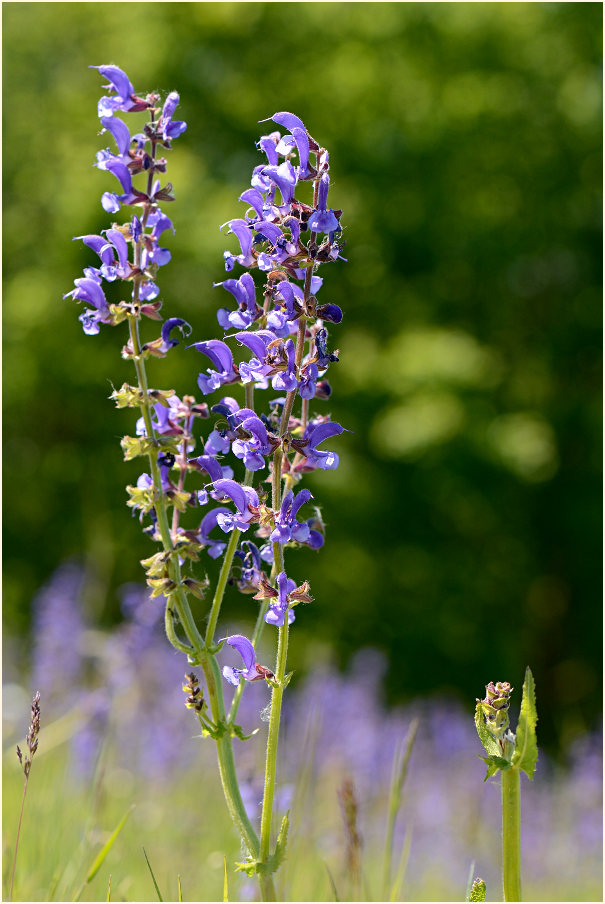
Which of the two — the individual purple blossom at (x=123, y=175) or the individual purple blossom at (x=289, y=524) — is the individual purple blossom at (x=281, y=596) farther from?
the individual purple blossom at (x=123, y=175)

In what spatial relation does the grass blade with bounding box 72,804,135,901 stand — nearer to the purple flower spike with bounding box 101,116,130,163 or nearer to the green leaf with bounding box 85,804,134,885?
the green leaf with bounding box 85,804,134,885

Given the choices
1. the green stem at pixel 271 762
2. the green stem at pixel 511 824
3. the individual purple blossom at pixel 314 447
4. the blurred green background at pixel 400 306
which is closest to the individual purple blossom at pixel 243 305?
the individual purple blossom at pixel 314 447

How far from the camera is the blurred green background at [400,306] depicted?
9.48 metres

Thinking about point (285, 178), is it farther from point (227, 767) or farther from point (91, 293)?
point (227, 767)

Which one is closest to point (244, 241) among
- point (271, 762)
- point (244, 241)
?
point (244, 241)

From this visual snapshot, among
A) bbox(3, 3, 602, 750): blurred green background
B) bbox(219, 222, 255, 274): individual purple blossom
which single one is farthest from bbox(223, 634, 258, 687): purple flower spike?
bbox(3, 3, 602, 750): blurred green background

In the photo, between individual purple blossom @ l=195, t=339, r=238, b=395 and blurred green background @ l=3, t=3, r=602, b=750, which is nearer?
individual purple blossom @ l=195, t=339, r=238, b=395

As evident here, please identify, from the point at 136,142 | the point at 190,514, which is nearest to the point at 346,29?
the point at 190,514

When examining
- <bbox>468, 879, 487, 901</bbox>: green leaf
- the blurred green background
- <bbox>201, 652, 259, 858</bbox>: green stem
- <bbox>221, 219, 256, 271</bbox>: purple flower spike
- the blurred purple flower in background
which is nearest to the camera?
<bbox>468, 879, 487, 901</bbox>: green leaf

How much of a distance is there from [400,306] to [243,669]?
29.8 feet

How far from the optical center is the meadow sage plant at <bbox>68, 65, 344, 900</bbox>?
4.35ft

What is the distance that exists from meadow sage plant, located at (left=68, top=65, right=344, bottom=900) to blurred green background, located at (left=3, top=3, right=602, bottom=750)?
7540 mm

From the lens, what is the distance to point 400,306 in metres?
10.2

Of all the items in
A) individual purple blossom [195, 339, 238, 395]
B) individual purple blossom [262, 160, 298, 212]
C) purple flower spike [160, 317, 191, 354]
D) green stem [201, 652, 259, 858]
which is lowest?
green stem [201, 652, 259, 858]
